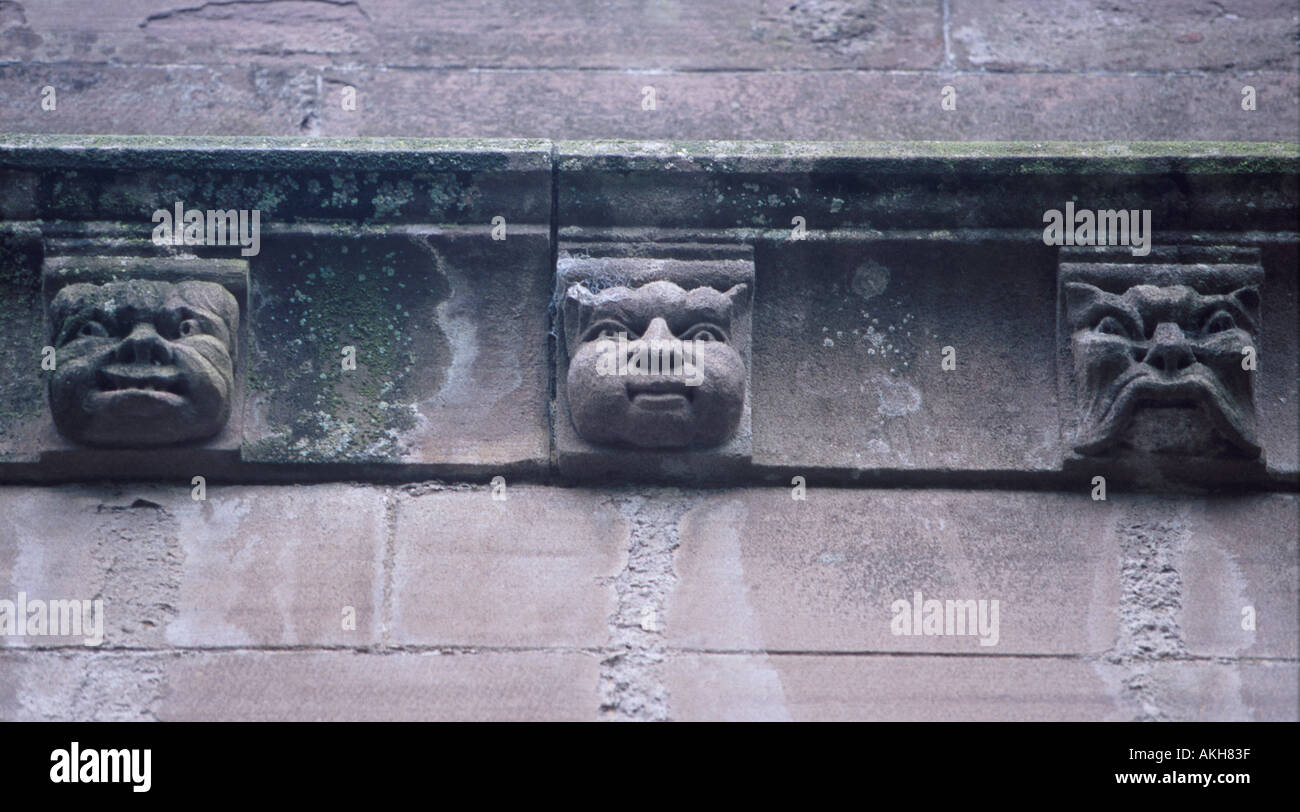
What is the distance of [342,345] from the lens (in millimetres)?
4379

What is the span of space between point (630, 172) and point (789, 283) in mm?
515

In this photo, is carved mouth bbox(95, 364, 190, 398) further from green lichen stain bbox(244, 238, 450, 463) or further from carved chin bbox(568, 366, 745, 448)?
carved chin bbox(568, 366, 745, 448)

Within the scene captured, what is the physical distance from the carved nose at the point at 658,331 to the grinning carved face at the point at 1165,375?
1.07 meters

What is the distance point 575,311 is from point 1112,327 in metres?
1.37

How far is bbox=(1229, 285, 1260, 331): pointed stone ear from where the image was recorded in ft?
14.2

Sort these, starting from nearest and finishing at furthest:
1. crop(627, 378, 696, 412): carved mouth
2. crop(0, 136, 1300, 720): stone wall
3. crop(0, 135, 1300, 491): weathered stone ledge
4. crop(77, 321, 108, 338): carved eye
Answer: crop(0, 136, 1300, 720): stone wall, crop(627, 378, 696, 412): carved mouth, crop(77, 321, 108, 338): carved eye, crop(0, 135, 1300, 491): weathered stone ledge

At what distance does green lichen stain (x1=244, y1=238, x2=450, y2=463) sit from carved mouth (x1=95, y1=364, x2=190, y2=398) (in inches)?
9.8

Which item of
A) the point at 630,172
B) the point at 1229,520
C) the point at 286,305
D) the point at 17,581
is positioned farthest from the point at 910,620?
the point at 17,581

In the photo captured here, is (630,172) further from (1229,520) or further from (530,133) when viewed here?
(1229,520)

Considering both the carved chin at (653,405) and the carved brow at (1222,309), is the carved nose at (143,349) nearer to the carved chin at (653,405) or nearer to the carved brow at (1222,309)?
the carved chin at (653,405)

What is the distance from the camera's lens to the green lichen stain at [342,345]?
4.26 meters
